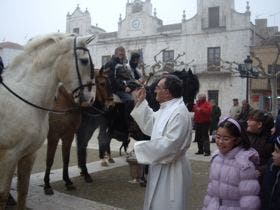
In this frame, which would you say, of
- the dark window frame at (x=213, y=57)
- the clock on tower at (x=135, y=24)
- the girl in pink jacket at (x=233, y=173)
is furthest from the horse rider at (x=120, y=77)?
the clock on tower at (x=135, y=24)

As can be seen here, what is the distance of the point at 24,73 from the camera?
14.1 ft

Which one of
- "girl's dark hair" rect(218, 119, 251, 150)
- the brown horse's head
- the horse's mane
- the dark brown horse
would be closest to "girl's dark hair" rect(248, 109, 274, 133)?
"girl's dark hair" rect(218, 119, 251, 150)

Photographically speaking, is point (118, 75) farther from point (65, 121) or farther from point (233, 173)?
point (233, 173)

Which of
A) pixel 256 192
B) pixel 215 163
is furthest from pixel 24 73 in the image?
pixel 256 192

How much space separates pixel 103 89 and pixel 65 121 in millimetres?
892

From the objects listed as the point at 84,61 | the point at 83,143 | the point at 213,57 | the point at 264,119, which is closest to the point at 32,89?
the point at 84,61

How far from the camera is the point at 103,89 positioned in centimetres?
676

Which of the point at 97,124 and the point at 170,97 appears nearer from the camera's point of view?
the point at 170,97

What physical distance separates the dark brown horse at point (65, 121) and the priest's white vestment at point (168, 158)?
291 centimetres

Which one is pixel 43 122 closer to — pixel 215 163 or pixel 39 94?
pixel 39 94

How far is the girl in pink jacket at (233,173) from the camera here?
2949mm

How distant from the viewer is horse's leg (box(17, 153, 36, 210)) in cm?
455

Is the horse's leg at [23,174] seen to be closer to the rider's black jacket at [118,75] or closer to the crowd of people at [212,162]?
the crowd of people at [212,162]

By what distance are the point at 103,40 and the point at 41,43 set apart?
36.0 metres
